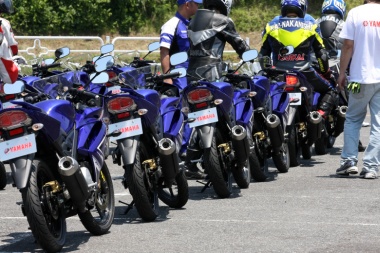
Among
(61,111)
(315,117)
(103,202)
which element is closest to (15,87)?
(61,111)

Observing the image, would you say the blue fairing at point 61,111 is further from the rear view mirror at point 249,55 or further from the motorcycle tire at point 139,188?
the rear view mirror at point 249,55

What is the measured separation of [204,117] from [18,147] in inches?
106

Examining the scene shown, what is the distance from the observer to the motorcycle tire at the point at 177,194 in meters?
9.68

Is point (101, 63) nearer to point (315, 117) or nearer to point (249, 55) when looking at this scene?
point (249, 55)

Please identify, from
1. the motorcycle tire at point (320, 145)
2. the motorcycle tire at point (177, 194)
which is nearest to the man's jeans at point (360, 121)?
the motorcycle tire at point (320, 145)

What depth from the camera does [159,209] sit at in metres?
9.92

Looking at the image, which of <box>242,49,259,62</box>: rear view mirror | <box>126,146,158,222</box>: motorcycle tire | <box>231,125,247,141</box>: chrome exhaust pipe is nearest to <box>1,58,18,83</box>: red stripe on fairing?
<box>126,146,158,222</box>: motorcycle tire

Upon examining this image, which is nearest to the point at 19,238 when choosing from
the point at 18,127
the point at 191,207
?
the point at 18,127

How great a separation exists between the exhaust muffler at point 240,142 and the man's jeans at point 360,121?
182 cm

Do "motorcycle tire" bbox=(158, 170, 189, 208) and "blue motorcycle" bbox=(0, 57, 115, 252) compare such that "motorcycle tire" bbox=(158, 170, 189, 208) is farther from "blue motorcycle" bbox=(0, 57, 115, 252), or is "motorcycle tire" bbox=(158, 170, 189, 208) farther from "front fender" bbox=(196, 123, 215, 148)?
"blue motorcycle" bbox=(0, 57, 115, 252)

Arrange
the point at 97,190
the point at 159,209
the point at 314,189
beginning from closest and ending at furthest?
the point at 97,190
the point at 159,209
the point at 314,189

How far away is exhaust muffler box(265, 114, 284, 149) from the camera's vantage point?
465 inches

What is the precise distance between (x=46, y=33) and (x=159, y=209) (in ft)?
85.9

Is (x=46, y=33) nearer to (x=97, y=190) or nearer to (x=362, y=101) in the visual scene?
(x=362, y=101)
